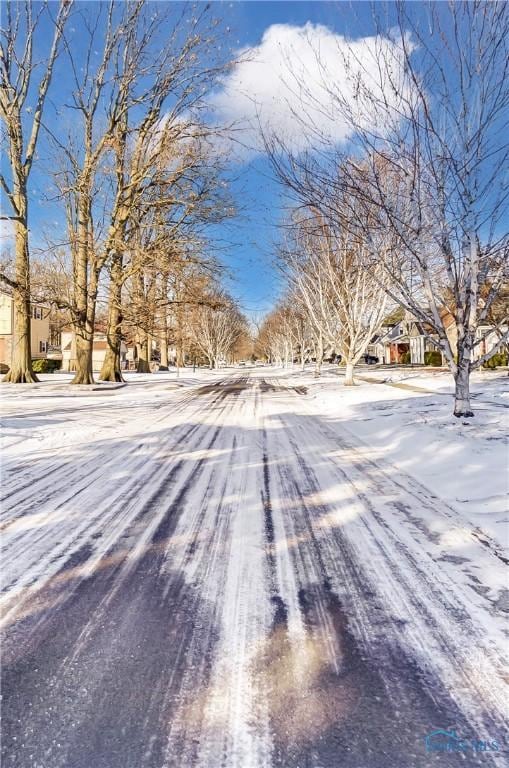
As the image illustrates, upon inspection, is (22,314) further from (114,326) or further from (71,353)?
(71,353)

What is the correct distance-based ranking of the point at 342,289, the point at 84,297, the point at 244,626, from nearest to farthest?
the point at 244,626 < the point at 342,289 < the point at 84,297

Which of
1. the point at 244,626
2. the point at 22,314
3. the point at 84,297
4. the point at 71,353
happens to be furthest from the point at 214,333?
the point at 244,626

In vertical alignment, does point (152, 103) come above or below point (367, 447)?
above

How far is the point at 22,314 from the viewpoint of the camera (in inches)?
764

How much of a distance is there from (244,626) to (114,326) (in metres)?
20.4

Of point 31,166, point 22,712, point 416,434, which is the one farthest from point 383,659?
point 31,166

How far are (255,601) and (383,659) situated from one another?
735 mm

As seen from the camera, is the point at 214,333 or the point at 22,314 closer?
the point at 22,314

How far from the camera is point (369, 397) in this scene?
1347cm

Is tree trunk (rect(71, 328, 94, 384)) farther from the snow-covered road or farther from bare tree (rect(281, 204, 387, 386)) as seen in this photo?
the snow-covered road

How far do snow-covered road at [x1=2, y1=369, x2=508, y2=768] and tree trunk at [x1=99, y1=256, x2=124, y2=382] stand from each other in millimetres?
16614

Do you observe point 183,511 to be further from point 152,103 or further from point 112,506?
point 152,103

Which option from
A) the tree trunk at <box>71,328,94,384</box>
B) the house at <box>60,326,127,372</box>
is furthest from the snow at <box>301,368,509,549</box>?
the house at <box>60,326,127,372</box>

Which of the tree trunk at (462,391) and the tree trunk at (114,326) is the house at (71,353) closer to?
the tree trunk at (114,326)
